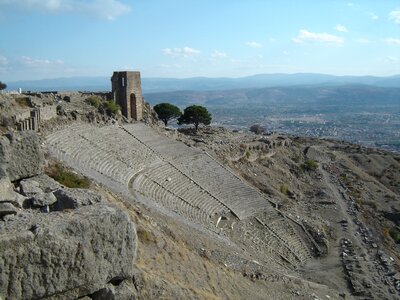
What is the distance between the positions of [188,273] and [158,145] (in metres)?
18.4

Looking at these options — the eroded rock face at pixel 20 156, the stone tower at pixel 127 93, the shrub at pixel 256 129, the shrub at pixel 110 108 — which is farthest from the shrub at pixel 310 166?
the eroded rock face at pixel 20 156

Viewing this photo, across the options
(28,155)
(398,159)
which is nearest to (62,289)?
(28,155)

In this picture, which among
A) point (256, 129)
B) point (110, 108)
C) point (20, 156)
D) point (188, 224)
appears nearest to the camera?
point (20, 156)

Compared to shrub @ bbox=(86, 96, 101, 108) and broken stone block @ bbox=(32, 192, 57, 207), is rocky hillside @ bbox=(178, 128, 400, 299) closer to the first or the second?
shrub @ bbox=(86, 96, 101, 108)

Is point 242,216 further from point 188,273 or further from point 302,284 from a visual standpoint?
point 188,273

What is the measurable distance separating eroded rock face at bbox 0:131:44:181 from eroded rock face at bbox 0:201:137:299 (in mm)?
2224

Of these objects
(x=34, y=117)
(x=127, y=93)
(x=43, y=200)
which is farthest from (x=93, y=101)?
(x=43, y=200)

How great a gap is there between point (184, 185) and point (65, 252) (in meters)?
21.0

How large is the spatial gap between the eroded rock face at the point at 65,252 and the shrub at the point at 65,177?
886 centimetres

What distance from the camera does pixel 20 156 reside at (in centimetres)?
865

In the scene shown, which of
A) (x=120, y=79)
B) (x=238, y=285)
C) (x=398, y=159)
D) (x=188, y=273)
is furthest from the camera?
(x=398, y=159)

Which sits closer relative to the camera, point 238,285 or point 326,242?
point 238,285

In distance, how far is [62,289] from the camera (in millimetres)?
6012

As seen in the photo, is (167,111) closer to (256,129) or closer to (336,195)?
(336,195)
